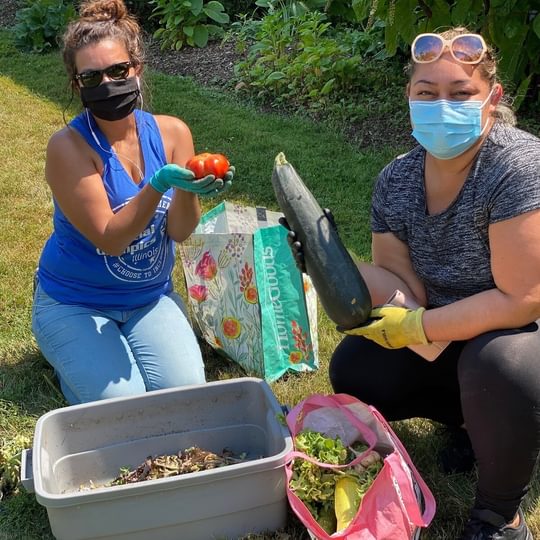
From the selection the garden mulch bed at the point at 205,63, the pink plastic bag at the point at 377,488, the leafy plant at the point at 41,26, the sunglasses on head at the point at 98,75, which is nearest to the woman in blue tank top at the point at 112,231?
the sunglasses on head at the point at 98,75

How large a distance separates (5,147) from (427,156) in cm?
489

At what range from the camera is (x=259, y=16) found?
9633 mm

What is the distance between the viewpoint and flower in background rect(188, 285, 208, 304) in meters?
3.65

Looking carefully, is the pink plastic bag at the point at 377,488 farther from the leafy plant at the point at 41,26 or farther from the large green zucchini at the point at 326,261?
the leafy plant at the point at 41,26

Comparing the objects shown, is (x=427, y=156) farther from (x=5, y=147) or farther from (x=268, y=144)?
(x=5, y=147)

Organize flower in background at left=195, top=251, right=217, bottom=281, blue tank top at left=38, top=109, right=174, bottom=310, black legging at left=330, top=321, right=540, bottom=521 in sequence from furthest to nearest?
flower in background at left=195, top=251, right=217, bottom=281 → blue tank top at left=38, top=109, right=174, bottom=310 → black legging at left=330, top=321, right=540, bottom=521

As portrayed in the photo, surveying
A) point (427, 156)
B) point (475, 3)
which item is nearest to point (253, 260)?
point (427, 156)

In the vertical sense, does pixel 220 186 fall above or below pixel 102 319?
Answer: above

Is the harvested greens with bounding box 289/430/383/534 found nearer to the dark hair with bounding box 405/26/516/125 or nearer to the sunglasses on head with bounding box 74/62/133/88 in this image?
the dark hair with bounding box 405/26/516/125

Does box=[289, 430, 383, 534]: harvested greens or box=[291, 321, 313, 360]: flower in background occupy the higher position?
box=[289, 430, 383, 534]: harvested greens

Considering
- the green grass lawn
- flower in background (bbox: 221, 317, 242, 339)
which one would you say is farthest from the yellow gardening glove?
flower in background (bbox: 221, 317, 242, 339)

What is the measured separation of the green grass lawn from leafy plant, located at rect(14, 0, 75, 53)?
26 cm

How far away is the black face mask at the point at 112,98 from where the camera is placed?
118 inches

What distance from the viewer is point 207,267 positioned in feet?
11.8
